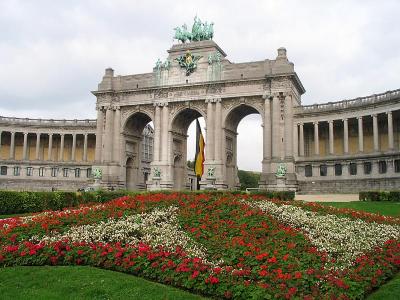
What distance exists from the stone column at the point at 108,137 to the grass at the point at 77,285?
198 feet

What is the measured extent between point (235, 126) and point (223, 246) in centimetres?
5807

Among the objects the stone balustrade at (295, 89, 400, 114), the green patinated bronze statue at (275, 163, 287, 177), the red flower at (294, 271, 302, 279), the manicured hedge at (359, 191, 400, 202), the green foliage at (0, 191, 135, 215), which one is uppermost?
the stone balustrade at (295, 89, 400, 114)

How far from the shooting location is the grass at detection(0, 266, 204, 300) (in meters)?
11.5

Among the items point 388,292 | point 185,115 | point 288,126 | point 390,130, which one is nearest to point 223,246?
point 388,292

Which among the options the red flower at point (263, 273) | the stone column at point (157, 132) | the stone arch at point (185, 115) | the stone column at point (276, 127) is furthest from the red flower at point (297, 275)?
the stone column at point (157, 132)

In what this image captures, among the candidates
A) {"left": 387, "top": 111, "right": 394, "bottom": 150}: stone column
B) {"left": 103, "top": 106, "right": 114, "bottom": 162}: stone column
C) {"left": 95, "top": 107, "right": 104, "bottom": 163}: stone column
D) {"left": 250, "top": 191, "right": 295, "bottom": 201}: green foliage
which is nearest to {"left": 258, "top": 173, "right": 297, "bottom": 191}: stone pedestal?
{"left": 387, "top": 111, "right": 394, "bottom": 150}: stone column

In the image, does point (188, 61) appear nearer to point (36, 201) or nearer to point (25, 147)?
point (25, 147)

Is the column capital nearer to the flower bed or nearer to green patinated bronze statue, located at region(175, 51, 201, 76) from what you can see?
green patinated bronze statue, located at region(175, 51, 201, 76)

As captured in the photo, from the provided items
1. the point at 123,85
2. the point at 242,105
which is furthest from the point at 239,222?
the point at 123,85

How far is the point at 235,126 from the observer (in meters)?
72.1

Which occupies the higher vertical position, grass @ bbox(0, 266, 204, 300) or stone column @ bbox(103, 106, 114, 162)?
stone column @ bbox(103, 106, 114, 162)

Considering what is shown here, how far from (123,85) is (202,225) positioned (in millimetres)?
60709

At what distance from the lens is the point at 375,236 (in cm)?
1797

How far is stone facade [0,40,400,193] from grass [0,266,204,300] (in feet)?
158
